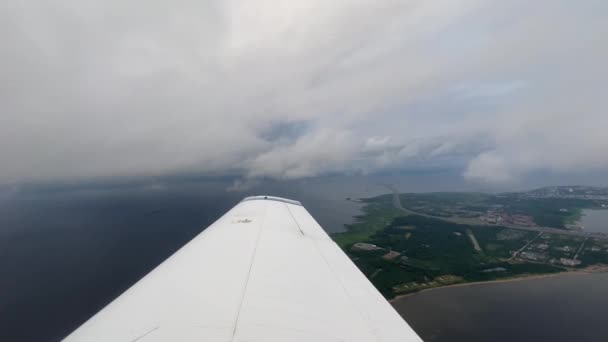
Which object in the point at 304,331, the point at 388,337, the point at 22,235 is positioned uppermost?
the point at 304,331

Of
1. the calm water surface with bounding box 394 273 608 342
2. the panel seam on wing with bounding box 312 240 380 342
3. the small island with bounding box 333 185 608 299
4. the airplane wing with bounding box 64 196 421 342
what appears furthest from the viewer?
the small island with bounding box 333 185 608 299

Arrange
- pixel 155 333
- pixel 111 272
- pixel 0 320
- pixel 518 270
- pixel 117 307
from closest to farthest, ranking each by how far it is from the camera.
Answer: pixel 155 333 → pixel 117 307 → pixel 0 320 → pixel 518 270 → pixel 111 272

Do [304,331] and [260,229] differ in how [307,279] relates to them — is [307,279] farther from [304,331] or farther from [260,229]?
[260,229]

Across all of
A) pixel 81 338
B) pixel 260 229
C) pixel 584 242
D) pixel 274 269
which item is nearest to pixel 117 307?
pixel 81 338

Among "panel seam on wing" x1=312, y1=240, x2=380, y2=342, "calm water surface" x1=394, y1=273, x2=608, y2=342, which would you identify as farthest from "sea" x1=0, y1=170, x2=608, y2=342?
"panel seam on wing" x1=312, y1=240, x2=380, y2=342

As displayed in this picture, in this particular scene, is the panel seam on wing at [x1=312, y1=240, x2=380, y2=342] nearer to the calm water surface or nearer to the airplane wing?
the airplane wing

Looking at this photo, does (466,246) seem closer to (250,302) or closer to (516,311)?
(516,311)
